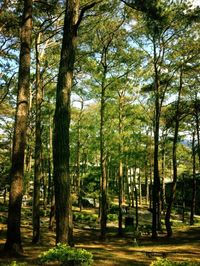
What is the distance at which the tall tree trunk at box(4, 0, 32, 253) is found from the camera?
9.87 m

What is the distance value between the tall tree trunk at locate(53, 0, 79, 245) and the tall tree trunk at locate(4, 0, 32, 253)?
257 cm

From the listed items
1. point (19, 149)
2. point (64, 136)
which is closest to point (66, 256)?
point (64, 136)

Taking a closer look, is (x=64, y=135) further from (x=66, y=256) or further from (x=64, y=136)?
(x=66, y=256)

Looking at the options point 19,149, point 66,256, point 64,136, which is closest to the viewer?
point 66,256

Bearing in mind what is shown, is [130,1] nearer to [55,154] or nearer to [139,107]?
[55,154]

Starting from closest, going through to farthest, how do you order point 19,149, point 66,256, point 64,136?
point 66,256
point 64,136
point 19,149

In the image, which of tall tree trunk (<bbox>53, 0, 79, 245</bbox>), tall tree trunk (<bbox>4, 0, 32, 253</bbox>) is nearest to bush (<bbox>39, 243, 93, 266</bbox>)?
tall tree trunk (<bbox>53, 0, 79, 245</bbox>)

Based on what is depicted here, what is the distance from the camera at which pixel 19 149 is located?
1045 cm

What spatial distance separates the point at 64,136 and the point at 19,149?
3035 mm

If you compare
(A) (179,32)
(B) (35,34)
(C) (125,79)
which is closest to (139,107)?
Answer: (C) (125,79)

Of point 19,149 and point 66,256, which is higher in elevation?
point 19,149

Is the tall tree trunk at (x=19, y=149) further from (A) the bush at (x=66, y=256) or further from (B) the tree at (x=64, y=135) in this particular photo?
(A) the bush at (x=66, y=256)

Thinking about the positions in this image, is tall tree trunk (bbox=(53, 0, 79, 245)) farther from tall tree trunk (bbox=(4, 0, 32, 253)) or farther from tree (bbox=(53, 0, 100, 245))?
tall tree trunk (bbox=(4, 0, 32, 253))

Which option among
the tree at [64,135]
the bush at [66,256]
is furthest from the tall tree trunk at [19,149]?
the bush at [66,256]
